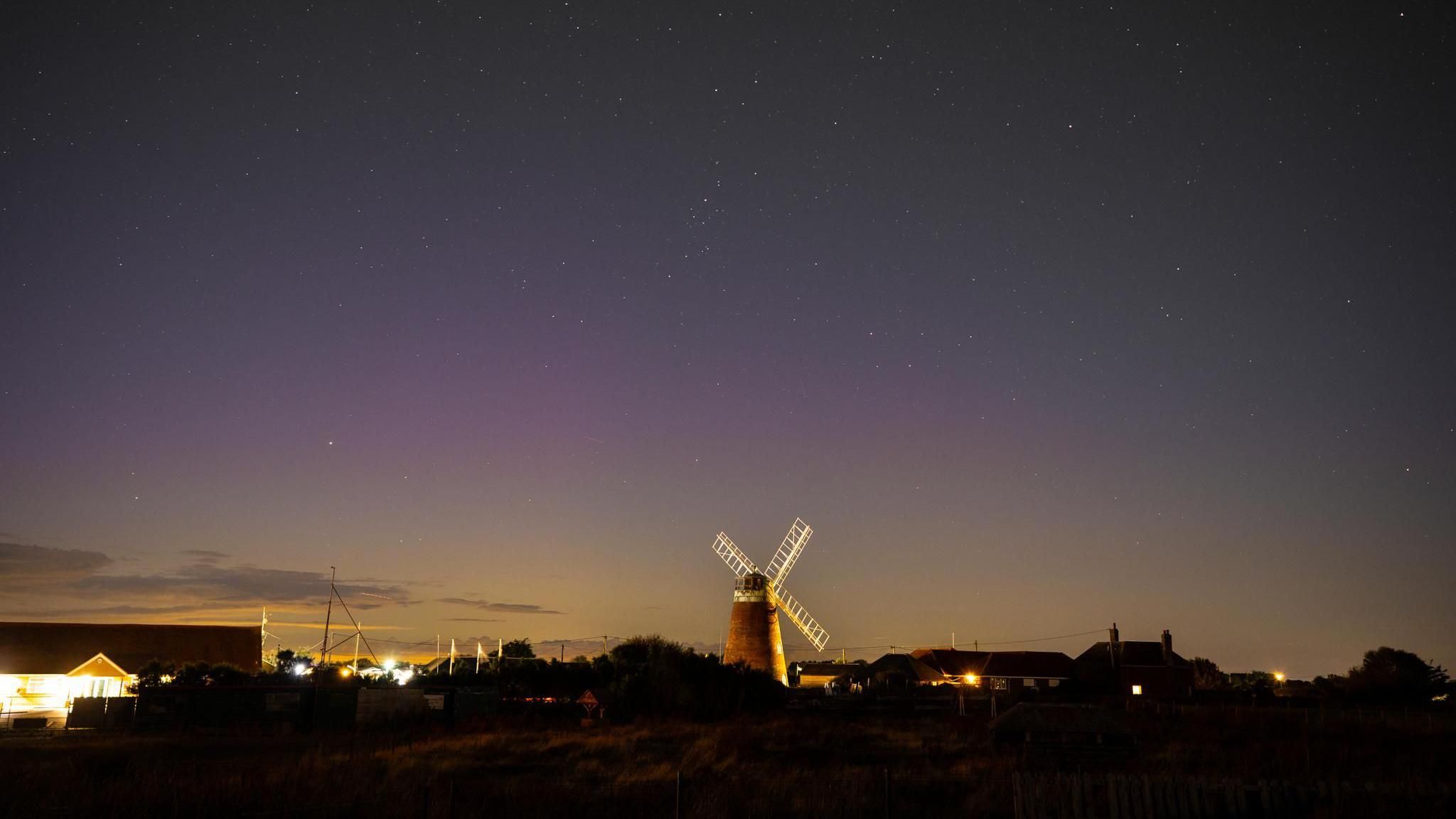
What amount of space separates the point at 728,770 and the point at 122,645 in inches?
2197

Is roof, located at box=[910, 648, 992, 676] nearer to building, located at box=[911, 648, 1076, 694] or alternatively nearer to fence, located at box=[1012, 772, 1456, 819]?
building, located at box=[911, 648, 1076, 694]

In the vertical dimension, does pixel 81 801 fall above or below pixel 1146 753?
above

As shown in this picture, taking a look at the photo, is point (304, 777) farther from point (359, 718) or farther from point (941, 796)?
point (359, 718)

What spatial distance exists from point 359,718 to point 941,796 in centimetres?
3271

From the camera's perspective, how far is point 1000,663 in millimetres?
94062

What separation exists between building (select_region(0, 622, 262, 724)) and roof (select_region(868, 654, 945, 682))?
5405 centimetres

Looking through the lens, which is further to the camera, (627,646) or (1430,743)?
(627,646)

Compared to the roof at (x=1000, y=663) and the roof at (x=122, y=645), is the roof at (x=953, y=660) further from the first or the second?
the roof at (x=122, y=645)

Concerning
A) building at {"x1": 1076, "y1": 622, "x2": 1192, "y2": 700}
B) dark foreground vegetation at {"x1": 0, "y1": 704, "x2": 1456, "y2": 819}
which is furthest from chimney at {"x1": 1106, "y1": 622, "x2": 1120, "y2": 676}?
dark foreground vegetation at {"x1": 0, "y1": 704, "x2": 1456, "y2": 819}

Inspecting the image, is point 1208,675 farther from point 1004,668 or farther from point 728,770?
point 728,770

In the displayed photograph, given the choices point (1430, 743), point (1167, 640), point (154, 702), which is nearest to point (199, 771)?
point (154, 702)

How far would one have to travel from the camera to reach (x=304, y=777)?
20.9m

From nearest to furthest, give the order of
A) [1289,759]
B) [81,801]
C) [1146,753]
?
[81,801] < [1289,759] < [1146,753]

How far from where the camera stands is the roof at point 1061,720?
2897 cm
